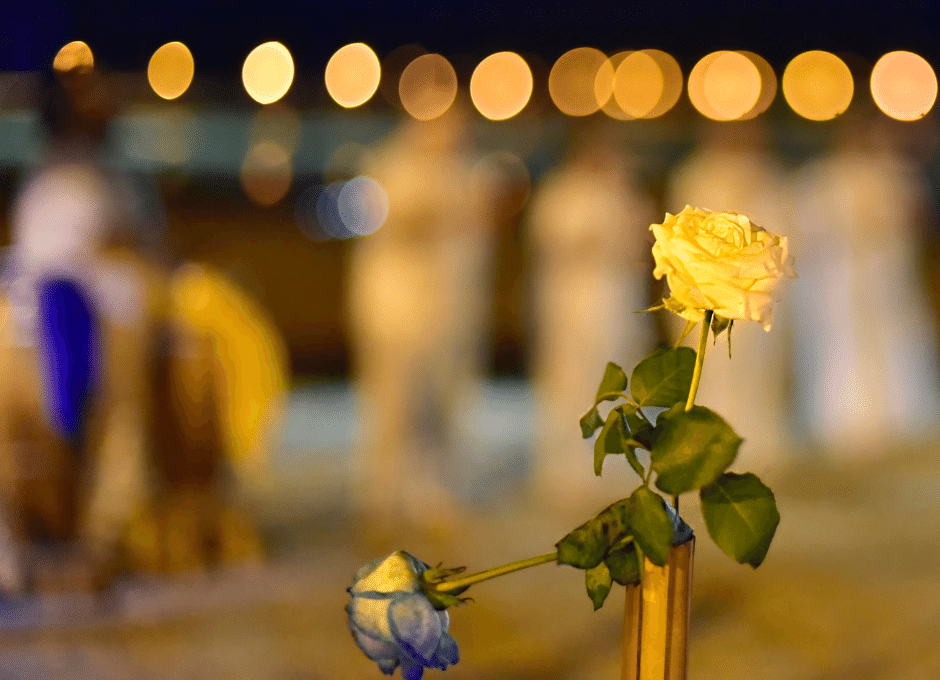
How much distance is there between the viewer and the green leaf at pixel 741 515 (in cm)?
80

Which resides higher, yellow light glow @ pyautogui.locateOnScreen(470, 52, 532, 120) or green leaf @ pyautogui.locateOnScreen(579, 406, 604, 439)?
yellow light glow @ pyautogui.locateOnScreen(470, 52, 532, 120)

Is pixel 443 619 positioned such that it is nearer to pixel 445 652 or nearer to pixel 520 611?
pixel 445 652

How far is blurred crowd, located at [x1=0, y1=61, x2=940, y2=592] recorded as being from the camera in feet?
8.18

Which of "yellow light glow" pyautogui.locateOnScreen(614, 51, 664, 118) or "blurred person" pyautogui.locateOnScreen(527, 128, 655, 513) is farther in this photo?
"yellow light glow" pyautogui.locateOnScreen(614, 51, 664, 118)

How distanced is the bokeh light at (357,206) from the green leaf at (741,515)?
756 cm

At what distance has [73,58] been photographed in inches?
101

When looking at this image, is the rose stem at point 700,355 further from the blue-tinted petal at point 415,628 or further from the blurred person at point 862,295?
the blurred person at point 862,295

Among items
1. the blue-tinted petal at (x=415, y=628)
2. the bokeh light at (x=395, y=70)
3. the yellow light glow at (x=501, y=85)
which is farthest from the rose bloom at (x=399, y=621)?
the yellow light glow at (x=501, y=85)

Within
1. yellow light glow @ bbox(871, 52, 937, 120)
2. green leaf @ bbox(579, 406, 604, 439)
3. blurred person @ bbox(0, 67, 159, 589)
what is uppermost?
yellow light glow @ bbox(871, 52, 937, 120)

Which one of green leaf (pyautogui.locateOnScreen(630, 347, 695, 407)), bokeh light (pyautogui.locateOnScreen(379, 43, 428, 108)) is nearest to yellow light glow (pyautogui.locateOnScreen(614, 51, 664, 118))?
bokeh light (pyautogui.locateOnScreen(379, 43, 428, 108))

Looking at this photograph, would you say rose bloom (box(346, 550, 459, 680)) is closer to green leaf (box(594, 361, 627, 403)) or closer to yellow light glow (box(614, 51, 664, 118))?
green leaf (box(594, 361, 627, 403))

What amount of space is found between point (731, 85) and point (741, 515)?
16.6 feet

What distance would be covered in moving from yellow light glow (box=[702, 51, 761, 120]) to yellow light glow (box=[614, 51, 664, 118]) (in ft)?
1.31

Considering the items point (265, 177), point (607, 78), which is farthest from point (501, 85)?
point (265, 177)
